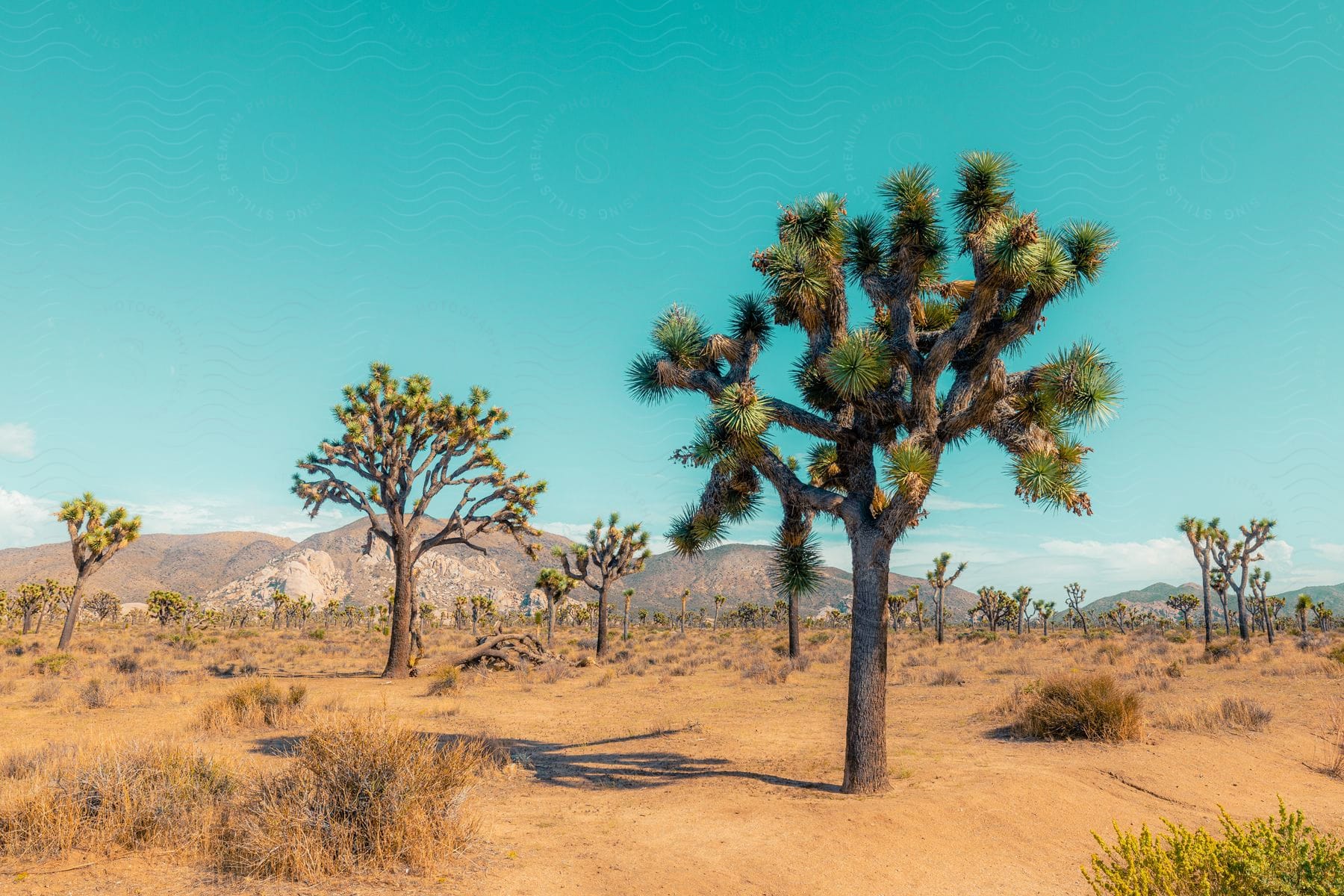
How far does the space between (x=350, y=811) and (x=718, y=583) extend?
485 feet

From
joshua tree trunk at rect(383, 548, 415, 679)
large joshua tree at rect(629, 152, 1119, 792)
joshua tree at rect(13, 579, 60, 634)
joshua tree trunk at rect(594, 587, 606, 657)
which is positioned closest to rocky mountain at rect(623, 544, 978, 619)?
joshua tree at rect(13, 579, 60, 634)

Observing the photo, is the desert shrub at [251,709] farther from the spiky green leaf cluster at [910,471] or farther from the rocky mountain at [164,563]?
the rocky mountain at [164,563]

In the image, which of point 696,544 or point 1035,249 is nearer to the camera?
point 1035,249

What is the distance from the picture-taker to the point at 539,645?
27.6m

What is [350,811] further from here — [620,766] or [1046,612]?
[1046,612]

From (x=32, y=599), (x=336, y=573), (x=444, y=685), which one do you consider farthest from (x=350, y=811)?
(x=336, y=573)

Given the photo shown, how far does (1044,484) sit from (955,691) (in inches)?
538

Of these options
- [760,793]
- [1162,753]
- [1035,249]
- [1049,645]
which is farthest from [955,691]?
[1049,645]

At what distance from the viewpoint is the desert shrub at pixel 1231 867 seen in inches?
167

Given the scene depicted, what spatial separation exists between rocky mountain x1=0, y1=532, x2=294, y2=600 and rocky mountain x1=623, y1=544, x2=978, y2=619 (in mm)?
78028

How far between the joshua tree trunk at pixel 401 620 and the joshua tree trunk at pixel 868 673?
17776mm

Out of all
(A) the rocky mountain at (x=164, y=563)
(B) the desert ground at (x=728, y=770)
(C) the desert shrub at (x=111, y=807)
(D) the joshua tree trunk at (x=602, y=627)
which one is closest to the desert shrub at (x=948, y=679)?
(B) the desert ground at (x=728, y=770)

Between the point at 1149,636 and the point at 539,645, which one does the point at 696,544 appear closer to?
the point at 539,645

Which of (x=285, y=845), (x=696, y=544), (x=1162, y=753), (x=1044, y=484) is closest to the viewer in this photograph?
(x=285, y=845)
